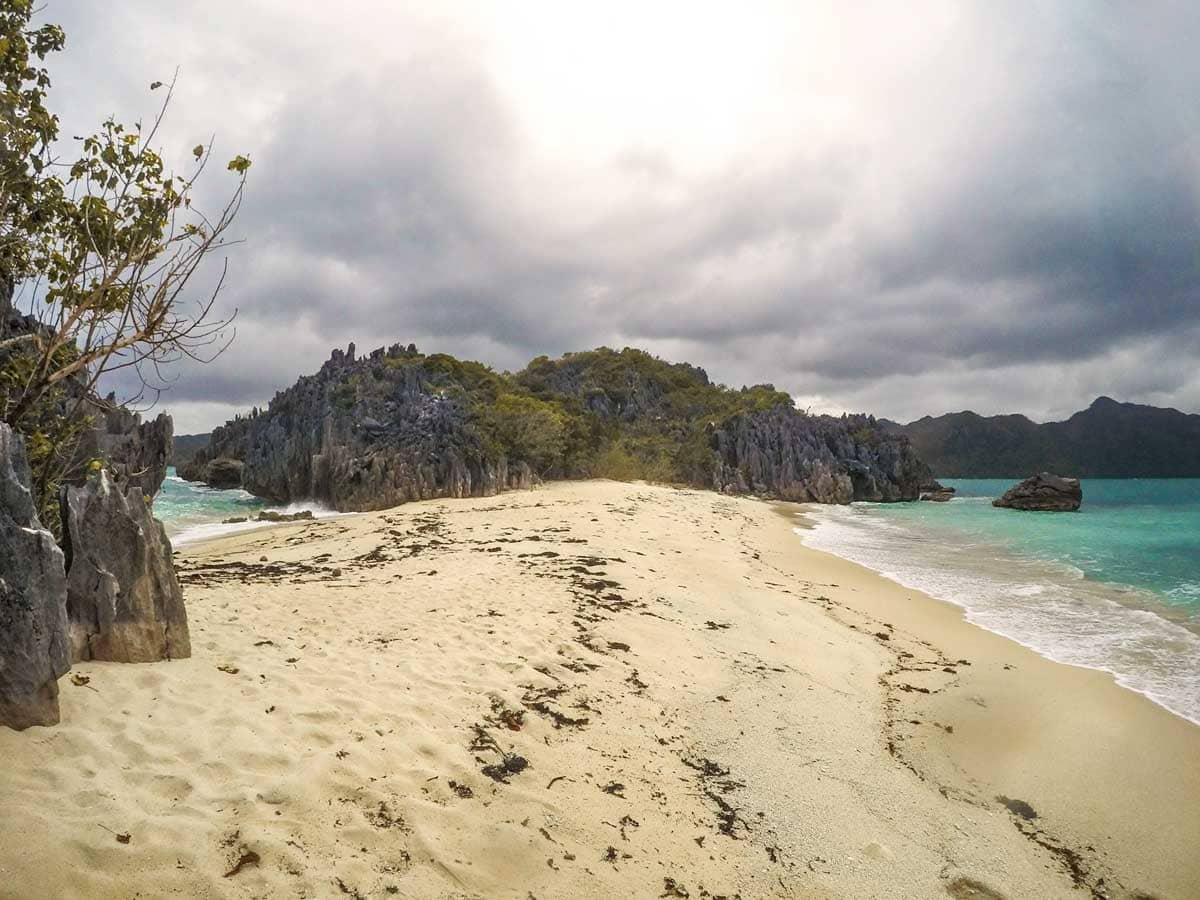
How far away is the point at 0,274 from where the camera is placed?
5.96 metres

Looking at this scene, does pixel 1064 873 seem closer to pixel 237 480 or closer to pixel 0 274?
pixel 0 274

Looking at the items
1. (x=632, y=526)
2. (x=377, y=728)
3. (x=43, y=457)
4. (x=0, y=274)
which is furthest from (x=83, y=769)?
(x=632, y=526)

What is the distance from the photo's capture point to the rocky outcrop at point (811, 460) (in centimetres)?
6850

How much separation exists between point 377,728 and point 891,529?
107 ft

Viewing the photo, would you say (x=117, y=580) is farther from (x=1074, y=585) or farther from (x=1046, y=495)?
(x=1046, y=495)

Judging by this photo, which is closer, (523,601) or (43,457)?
(43,457)

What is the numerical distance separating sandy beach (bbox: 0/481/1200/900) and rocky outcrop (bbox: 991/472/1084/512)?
185 feet

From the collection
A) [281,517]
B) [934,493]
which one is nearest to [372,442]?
[281,517]

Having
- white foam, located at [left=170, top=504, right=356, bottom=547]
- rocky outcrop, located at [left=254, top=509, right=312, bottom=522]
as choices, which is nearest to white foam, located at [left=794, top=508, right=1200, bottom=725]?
white foam, located at [left=170, top=504, right=356, bottom=547]

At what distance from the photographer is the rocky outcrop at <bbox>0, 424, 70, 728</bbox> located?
12.7 feet

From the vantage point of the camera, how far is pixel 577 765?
4773mm

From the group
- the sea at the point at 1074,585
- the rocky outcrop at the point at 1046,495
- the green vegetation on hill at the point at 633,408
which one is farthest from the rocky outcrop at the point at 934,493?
the sea at the point at 1074,585

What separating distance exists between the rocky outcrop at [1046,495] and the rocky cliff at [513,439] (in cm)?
1715

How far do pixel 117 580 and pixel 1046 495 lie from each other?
68095 millimetres
